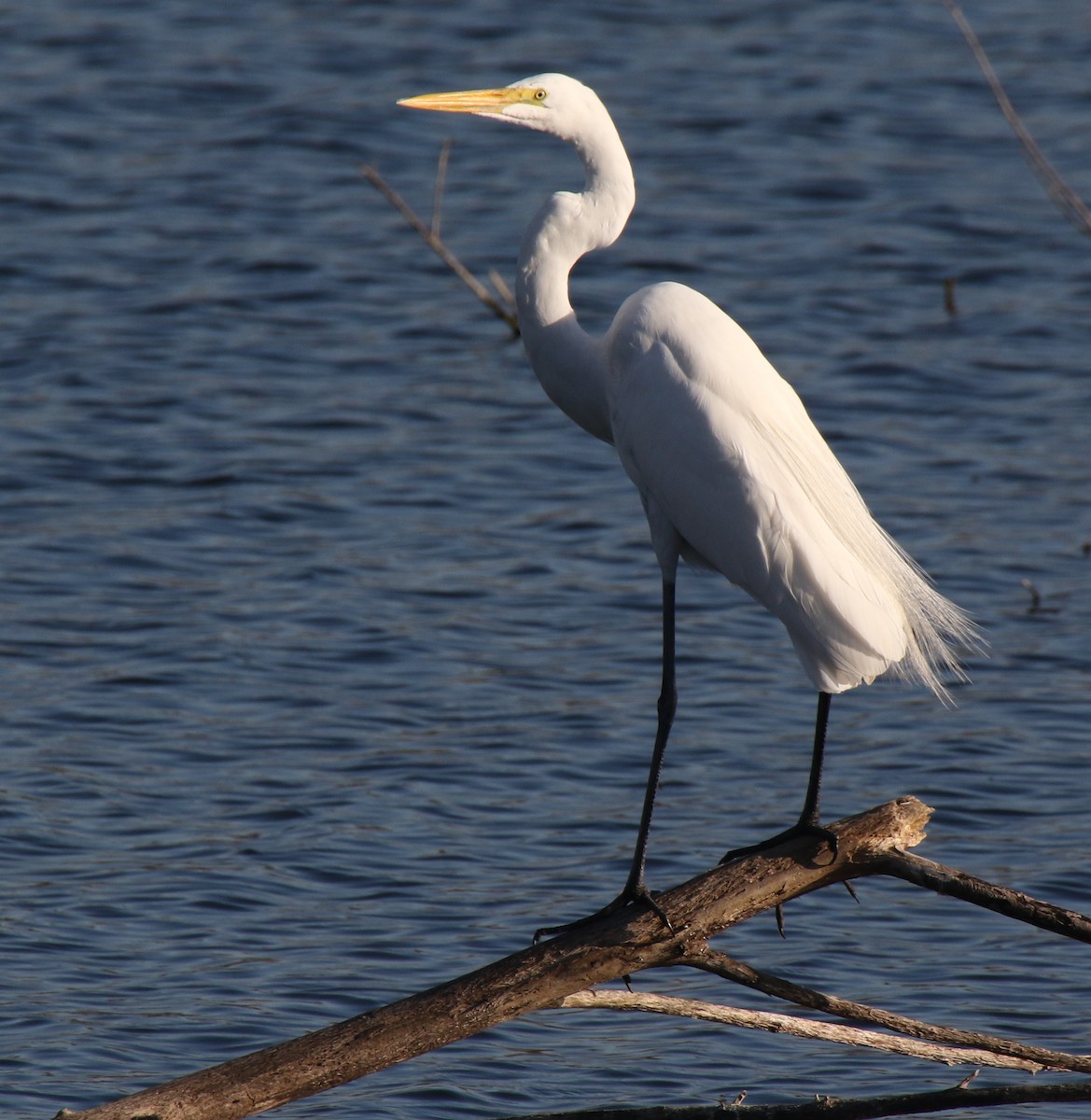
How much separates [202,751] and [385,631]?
1.26m

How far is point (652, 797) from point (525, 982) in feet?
2.65

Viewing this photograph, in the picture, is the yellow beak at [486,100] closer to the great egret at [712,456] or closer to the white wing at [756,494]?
the great egret at [712,456]

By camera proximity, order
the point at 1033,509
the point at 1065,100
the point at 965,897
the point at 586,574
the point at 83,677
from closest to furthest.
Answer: the point at 965,897 < the point at 83,677 < the point at 586,574 < the point at 1033,509 < the point at 1065,100

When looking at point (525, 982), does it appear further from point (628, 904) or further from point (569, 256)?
point (569, 256)

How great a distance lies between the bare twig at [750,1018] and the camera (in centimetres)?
409

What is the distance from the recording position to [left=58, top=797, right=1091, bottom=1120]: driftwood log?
3.93m

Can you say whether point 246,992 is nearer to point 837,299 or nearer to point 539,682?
point 539,682

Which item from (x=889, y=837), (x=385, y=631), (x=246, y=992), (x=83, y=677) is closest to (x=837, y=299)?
(x=385, y=631)

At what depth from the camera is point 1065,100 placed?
595 inches

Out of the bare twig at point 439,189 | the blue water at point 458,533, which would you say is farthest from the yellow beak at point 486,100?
the bare twig at point 439,189

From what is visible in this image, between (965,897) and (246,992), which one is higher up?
(965,897)

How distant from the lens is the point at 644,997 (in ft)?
13.4

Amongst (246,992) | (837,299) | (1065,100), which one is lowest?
(246,992)

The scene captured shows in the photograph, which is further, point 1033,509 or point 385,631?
point 1033,509
